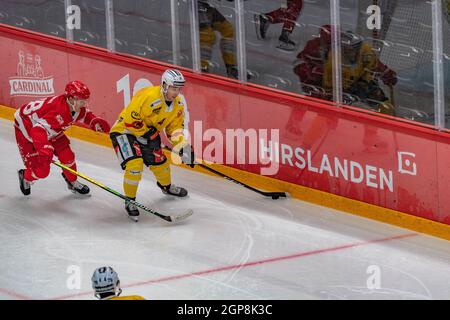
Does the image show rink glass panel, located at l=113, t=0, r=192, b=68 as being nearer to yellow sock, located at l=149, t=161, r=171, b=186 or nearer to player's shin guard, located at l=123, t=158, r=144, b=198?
yellow sock, located at l=149, t=161, r=171, b=186

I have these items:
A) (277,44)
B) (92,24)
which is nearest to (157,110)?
(277,44)

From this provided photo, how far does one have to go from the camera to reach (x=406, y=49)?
8.88m

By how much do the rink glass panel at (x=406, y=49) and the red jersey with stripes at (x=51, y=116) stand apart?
6.84ft

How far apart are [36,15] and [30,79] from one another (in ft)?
1.81

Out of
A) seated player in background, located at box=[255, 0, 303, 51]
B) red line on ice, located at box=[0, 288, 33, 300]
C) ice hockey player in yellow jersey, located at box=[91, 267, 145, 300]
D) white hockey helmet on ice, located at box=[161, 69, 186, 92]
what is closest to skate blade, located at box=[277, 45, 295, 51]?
seated player in background, located at box=[255, 0, 303, 51]

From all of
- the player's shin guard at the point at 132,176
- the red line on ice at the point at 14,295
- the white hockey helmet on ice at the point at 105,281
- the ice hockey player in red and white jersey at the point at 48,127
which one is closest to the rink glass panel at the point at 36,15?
the ice hockey player in red and white jersey at the point at 48,127

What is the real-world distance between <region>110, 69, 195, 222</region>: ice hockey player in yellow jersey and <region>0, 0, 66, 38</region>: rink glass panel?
7.37 ft

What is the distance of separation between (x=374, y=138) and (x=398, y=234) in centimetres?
71

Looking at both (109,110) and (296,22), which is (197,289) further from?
(109,110)

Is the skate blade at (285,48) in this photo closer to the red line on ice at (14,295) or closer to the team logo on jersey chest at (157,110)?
the team logo on jersey chest at (157,110)

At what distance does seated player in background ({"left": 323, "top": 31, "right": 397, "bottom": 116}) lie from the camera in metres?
9.10

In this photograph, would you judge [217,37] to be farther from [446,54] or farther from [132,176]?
[446,54]

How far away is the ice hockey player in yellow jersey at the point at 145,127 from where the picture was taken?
9.02 m

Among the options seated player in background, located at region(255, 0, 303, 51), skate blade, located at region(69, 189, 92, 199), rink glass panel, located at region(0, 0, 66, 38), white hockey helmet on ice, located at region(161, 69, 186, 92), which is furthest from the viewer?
rink glass panel, located at region(0, 0, 66, 38)
